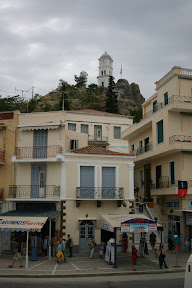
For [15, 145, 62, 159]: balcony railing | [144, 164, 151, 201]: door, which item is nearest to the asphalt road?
[15, 145, 62, 159]: balcony railing

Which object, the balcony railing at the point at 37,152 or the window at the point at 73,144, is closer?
the balcony railing at the point at 37,152

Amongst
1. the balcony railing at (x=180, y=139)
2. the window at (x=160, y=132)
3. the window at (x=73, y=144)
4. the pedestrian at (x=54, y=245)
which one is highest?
the window at (x=160, y=132)

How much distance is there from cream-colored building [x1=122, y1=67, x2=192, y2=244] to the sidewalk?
19.0 ft

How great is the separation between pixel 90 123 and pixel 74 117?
2465mm

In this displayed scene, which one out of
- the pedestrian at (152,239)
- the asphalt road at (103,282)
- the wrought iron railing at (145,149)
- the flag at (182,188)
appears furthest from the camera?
the wrought iron railing at (145,149)

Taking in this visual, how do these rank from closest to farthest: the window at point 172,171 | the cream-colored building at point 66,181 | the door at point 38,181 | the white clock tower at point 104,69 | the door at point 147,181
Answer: the cream-colored building at point 66,181 < the door at point 38,181 < the window at point 172,171 < the door at point 147,181 < the white clock tower at point 104,69

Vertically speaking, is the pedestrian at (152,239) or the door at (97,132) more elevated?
the door at (97,132)

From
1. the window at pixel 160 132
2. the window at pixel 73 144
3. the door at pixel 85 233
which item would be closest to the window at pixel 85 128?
the window at pixel 73 144

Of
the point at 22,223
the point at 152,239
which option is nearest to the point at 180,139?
the point at 152,239

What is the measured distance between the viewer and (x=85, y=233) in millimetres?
24469

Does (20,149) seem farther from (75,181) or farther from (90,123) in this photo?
(90,123)

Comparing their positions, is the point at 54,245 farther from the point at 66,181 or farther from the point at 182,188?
the point at 182,188

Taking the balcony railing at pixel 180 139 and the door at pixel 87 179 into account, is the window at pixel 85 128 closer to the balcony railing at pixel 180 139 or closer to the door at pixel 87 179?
the balcony railing at pixel 180 139

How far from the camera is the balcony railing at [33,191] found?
24.8m
